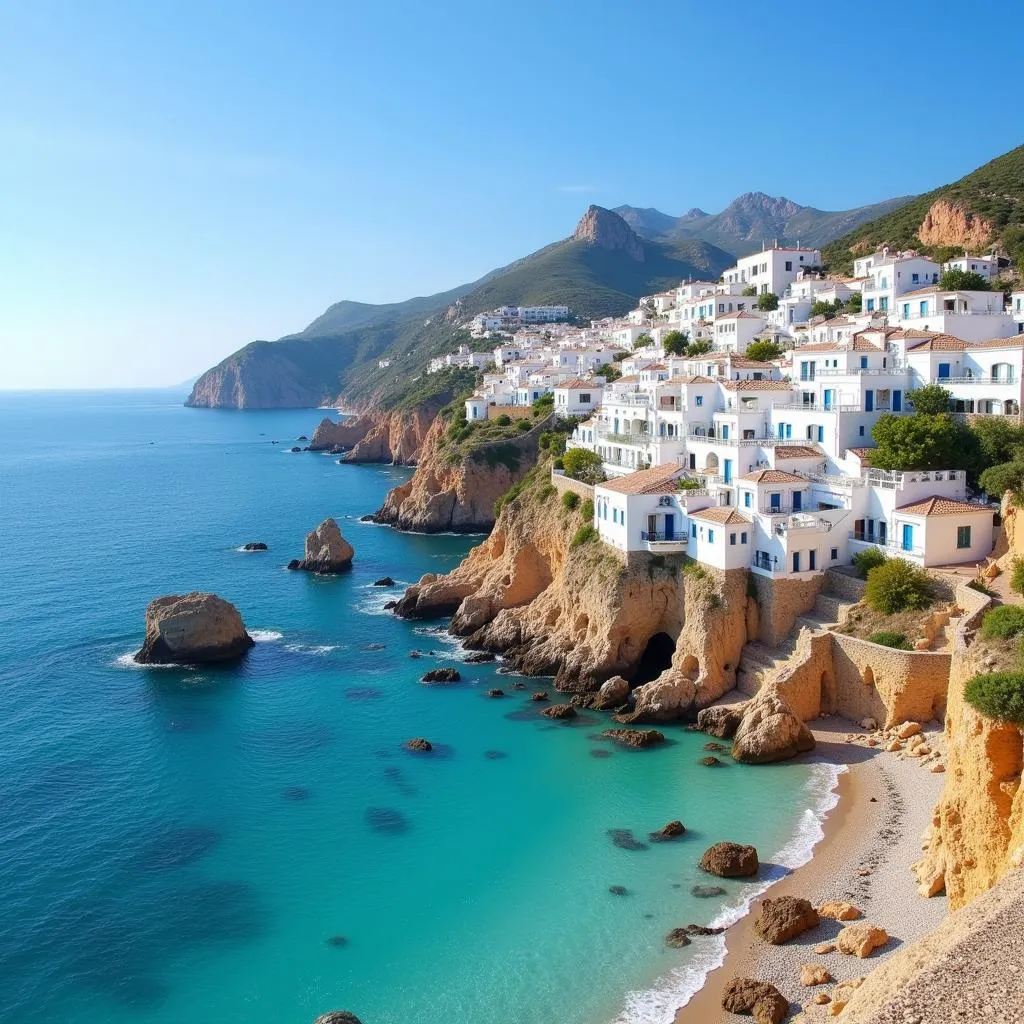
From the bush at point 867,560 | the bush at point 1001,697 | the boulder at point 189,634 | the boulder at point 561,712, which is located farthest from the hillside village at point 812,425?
the boulder at point 189,634

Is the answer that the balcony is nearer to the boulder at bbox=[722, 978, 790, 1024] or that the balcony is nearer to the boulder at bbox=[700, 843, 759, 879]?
the boulder at bbox=[700, 843, 759, 879]

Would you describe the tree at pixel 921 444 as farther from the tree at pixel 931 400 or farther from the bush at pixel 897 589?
the bush at pixel 897 589

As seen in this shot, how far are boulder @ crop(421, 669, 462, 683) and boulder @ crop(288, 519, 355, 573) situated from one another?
22744mm

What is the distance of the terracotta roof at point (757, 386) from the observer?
45619 millimetres

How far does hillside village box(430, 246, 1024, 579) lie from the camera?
35.5 metres

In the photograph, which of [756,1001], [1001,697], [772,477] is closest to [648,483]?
[772,477]

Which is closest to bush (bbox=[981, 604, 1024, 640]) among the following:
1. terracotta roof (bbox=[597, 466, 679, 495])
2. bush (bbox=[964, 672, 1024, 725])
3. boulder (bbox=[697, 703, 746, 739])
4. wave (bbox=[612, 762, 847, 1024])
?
bush (bbox=[964, 672, 1024, 725])

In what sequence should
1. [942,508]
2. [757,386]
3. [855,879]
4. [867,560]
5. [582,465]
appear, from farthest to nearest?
1. [582,465]
2. [757,386]
3. [867,560]
4. [942,508]
5. [855,879]

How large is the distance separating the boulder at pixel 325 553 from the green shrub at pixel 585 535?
2254 centimetres

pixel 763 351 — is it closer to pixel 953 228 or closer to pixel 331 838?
pixel 953 228

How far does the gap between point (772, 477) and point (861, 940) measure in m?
20.2

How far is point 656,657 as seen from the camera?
40062 mm

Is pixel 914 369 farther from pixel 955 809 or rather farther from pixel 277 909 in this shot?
pixel 277 909

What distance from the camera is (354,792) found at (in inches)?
1184
